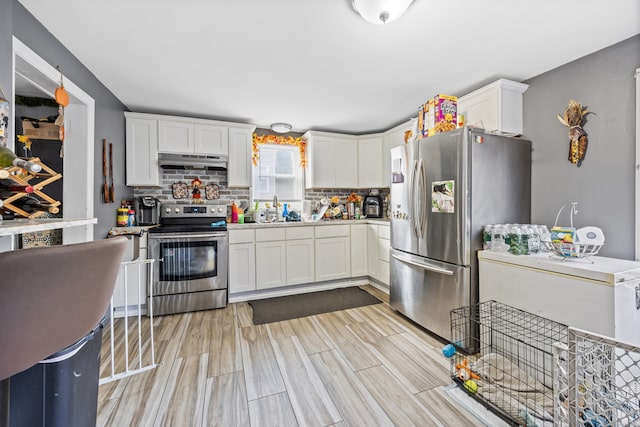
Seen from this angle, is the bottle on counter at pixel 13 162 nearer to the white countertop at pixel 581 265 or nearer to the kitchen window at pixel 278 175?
the white countertop at pixel 581 265

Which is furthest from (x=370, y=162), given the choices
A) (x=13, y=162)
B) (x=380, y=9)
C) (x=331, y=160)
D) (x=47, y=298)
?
(x=47, y=298)

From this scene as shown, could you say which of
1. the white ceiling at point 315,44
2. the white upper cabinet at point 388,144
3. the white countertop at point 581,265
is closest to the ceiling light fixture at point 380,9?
the white ceiling at point 315,44

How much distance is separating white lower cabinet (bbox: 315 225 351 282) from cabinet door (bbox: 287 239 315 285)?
0.29ft

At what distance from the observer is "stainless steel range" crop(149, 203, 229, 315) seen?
109 inches

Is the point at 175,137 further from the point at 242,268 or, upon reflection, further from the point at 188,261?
the point at 242,268

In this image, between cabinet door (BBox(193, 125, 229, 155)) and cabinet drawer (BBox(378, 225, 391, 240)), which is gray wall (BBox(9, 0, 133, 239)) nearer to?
cabinet door (BBox(193, 125, 229, 155))

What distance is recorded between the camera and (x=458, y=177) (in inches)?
80.1

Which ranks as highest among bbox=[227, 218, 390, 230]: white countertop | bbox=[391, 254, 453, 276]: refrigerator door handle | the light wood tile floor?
bbox=[227, 218, 390, 230]: white countertop

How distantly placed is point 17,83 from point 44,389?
278 cm

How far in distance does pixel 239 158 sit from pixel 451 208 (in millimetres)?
2641

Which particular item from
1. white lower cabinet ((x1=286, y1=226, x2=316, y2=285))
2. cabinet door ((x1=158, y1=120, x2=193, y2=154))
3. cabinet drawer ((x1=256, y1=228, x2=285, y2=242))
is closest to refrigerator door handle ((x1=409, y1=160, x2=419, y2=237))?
white lower cabinet ((x1=286, y1=226, x2=316, y2=285))

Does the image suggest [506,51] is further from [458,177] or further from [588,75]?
[458,177]

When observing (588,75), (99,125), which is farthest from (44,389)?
(588,75)

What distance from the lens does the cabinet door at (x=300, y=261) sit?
336 centimetres
